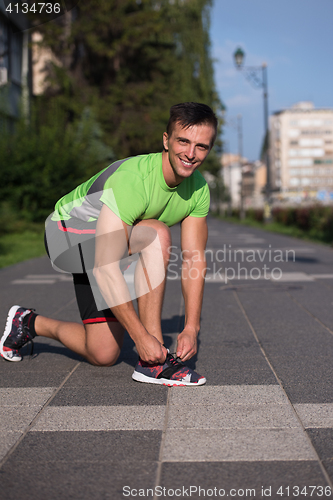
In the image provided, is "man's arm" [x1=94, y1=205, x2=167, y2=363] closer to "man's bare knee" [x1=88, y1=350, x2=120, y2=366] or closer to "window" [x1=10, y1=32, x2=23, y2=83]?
"man's bare knee" [x1=88, y1=350, x2=120, y2=366]

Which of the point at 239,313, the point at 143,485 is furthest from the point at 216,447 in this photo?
the point at 239,313

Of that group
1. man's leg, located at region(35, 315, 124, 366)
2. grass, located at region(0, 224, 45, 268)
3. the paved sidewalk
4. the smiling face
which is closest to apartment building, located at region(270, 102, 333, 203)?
grass, located at region(0, 224, 45, 268)

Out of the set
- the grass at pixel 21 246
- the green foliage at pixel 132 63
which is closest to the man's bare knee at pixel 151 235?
the grass at pixel 21 246

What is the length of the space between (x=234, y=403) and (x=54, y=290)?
5.07 metres

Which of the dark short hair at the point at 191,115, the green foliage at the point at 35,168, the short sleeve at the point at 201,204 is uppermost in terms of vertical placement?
the green foliage at the point at 35,168

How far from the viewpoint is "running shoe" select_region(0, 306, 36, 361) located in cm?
381

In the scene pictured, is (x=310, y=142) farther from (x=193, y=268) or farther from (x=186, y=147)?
(x=186, y=147)

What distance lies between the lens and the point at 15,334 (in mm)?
3820

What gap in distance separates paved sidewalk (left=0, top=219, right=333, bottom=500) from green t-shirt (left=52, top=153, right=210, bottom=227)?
1004 mm

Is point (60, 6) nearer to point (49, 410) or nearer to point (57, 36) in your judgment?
point (57, 36)

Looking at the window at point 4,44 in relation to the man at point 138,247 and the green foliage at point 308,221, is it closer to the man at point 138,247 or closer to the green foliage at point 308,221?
the green foliage at point 308,221

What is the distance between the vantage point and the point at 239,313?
5809 millimetres

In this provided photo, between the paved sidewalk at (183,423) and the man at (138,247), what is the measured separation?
0.22 m

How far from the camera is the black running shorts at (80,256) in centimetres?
342
